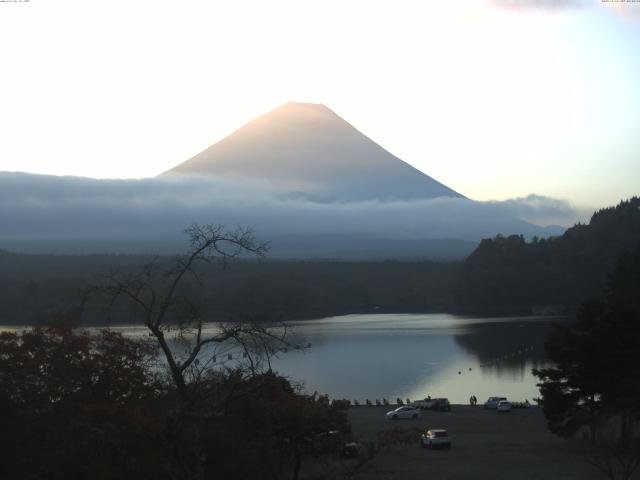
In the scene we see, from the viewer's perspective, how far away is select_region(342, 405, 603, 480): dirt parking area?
30.3 ft

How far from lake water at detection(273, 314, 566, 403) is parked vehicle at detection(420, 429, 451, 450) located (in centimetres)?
243

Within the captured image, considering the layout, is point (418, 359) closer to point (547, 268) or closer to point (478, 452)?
point (478, 452)

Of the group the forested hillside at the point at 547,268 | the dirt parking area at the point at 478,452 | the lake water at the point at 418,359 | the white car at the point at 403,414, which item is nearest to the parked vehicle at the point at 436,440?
the dirt parking area at the point at 478,452

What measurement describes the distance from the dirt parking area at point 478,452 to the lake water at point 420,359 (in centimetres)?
236

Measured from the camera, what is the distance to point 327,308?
4997cm

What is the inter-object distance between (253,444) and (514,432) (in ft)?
27.5

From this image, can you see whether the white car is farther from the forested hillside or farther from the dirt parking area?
the forested hillside

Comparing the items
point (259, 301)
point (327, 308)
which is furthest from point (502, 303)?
point (259, 301)

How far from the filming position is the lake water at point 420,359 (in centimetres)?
2020

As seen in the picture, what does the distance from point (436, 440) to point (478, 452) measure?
2.11ft

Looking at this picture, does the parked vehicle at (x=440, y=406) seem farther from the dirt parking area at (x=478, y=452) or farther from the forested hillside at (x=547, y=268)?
the forested hillside at (x=547, y=268)

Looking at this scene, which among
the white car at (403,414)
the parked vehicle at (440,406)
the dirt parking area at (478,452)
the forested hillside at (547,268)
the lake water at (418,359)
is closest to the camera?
the dirt parking area at (478,452)

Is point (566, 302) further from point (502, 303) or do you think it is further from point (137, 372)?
point (137, 372)

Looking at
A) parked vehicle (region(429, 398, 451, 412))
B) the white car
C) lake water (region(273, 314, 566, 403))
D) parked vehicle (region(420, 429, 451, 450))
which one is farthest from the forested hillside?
parked vehicle (region(420, 429, 451, 450))
